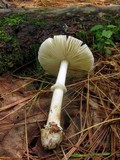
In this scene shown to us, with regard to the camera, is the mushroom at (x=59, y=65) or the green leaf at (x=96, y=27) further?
the green leaf at (x=96, y=27)

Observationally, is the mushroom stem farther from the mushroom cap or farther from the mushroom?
the mushroom cap

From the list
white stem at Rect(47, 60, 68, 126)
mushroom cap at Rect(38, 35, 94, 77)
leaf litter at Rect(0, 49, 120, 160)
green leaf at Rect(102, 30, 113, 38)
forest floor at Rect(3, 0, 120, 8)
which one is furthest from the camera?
forest floor at Rect(3, 0, 120, 8)

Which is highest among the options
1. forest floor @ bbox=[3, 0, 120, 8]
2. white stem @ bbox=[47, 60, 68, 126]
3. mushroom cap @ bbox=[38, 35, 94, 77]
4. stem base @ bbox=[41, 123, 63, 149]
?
forest floor @ bbox=[3, 0, 120, 8]

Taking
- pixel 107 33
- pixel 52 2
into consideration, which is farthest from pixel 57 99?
pixel 52 2

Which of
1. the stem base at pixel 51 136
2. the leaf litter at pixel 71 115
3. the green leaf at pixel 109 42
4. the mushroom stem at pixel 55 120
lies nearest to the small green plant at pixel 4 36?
the leaf litter at pixel 71 115

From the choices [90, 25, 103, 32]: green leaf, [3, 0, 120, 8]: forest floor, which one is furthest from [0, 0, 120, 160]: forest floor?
[3, 0, 120, 8]: forest floor

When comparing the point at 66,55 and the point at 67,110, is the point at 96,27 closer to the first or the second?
the point at 66,55

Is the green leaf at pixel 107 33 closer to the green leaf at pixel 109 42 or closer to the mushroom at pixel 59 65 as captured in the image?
the green leaf at pixel 109 42

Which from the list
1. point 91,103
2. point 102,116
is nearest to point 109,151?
point 102,116

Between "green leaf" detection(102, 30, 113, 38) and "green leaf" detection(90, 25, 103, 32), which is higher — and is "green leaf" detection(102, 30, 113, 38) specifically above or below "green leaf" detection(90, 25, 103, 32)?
below
